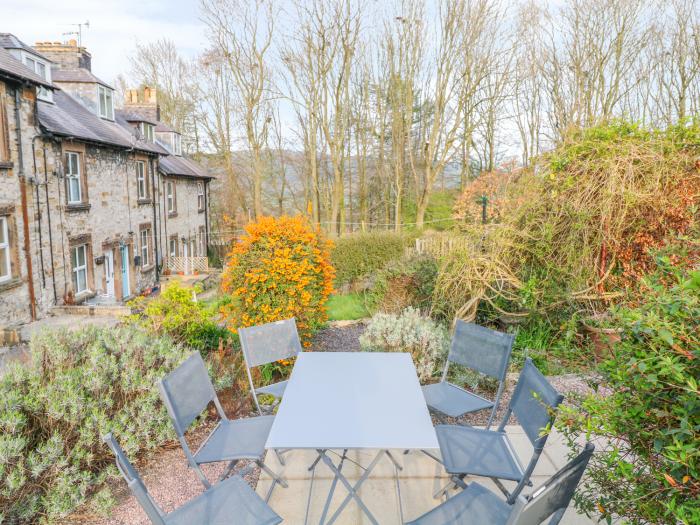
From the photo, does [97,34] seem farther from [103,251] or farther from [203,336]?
[203,336]

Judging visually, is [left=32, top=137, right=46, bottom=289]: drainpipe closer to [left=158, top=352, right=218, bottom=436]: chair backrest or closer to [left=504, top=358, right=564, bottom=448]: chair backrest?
[left=158, top=352, right=218, bottom=436]: chair backrest

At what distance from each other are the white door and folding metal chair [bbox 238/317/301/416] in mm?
13085

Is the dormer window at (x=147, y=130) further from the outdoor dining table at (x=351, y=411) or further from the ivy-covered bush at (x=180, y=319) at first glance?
the outdoor dining table at (x=351, y=411)

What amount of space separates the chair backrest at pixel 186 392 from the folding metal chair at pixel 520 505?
1485mm

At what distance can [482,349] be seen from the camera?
154 inches

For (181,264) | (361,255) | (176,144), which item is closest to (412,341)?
(361,255)

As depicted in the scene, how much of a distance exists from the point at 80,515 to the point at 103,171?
46.0ft

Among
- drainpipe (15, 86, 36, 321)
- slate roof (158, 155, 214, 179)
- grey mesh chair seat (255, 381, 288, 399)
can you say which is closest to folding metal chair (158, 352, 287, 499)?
grey mesh chair seat (255, 381, 288, 399)

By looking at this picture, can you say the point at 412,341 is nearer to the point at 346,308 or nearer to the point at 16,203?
the point at 346,308

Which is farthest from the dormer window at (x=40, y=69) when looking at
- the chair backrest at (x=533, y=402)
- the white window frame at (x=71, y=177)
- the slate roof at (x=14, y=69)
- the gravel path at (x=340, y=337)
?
the chair backrest at (x=533, y=402)

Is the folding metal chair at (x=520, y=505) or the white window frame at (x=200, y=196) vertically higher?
the white window frame at (x=200, y=196)

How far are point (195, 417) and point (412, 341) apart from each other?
270cm

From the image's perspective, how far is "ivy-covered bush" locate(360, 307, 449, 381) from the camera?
5066 mm

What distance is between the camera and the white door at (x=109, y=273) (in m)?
15.2
